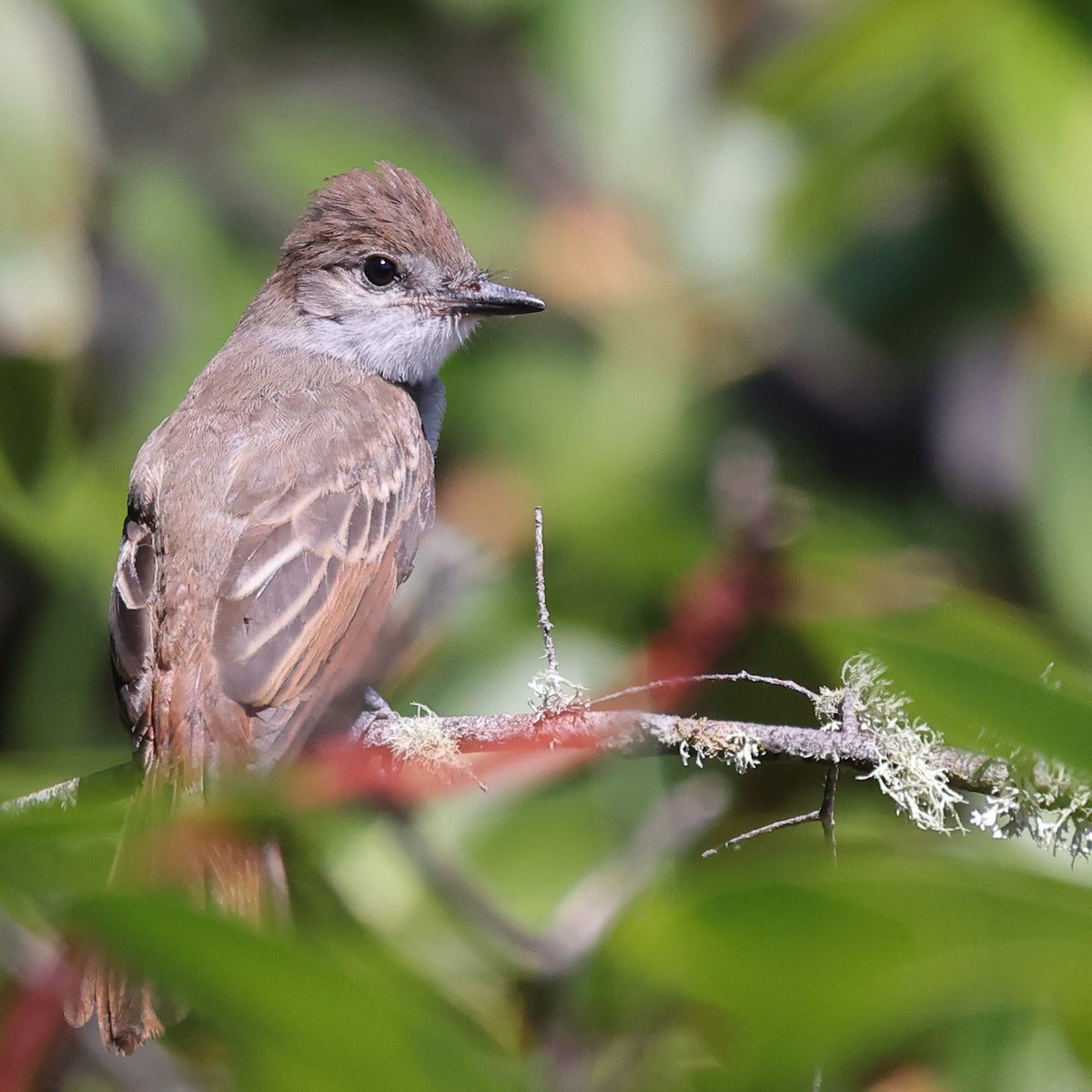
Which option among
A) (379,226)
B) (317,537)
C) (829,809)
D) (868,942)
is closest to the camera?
(868,942)

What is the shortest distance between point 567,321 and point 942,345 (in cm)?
119

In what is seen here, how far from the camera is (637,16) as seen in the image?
4.17 metres

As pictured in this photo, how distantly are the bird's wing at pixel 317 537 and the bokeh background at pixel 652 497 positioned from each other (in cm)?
16

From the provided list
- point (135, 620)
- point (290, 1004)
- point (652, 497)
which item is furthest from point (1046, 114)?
point (290, 1004)

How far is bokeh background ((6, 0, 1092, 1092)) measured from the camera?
1.04m

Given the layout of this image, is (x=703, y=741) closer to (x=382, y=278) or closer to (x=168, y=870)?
(x=168, y=870)

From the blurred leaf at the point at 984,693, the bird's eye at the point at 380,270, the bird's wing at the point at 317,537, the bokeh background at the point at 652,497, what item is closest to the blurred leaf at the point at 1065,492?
the bokeh background at the point at 652,497

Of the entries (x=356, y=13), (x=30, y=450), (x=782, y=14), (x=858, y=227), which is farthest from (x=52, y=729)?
(x=782, y=14)

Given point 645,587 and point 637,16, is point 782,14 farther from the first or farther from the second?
point 645,587

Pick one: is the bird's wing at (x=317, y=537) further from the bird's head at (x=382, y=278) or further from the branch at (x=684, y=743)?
the branch at (x=684, y=743)

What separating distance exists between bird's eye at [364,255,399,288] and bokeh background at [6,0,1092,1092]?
263mm

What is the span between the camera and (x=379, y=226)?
4.33 metres

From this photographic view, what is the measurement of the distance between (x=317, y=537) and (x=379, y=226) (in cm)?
129

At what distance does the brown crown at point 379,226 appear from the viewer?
4.32m
